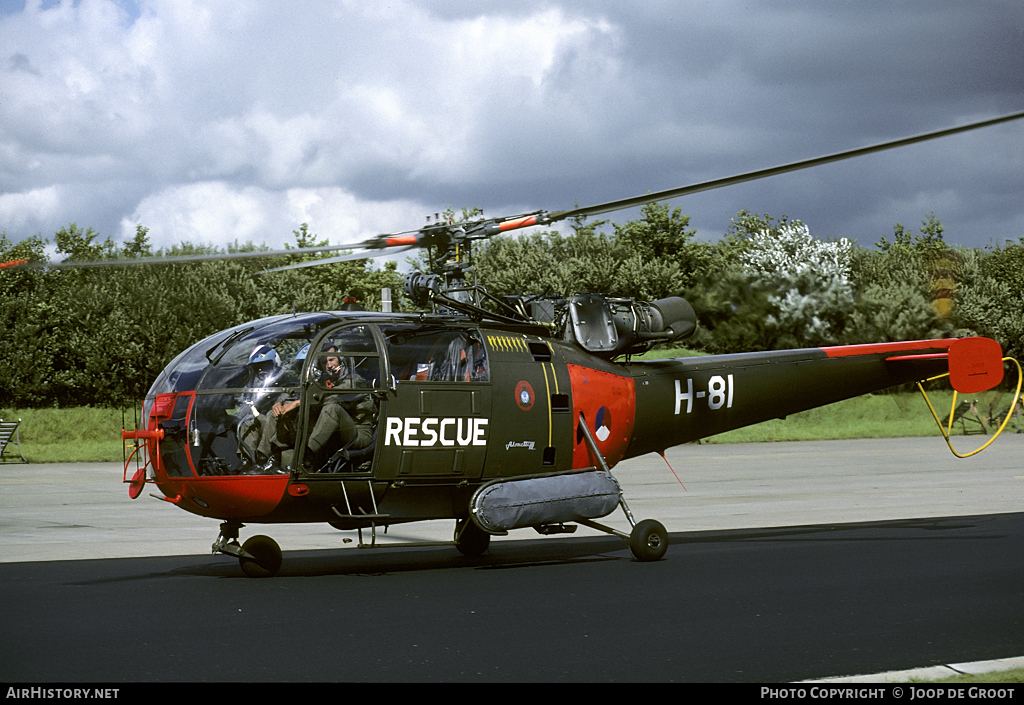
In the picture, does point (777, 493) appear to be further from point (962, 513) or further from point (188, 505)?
point (188, 505)

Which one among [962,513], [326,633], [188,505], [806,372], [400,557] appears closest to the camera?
[326,633]

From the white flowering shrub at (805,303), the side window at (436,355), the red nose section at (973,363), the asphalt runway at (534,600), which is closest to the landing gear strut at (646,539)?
the asphalt runway at (534,600)

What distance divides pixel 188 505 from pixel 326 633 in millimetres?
3137

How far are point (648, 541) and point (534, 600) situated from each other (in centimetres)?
273

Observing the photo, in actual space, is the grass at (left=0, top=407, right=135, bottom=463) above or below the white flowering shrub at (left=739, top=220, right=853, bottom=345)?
below

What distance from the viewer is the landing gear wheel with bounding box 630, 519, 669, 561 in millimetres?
11250

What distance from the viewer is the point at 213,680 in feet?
20.0

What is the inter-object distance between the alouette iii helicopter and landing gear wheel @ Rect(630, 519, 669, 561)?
0.02 metres

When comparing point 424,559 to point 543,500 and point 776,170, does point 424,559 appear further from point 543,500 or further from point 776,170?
point 776,170

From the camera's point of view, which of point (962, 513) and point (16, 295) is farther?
point (16, 295)

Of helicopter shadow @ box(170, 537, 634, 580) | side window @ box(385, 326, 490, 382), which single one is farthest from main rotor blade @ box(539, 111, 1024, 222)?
helicopter shadow @ box(170, 537, 634, 580)

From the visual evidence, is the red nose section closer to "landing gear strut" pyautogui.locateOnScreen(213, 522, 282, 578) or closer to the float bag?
the float bag
